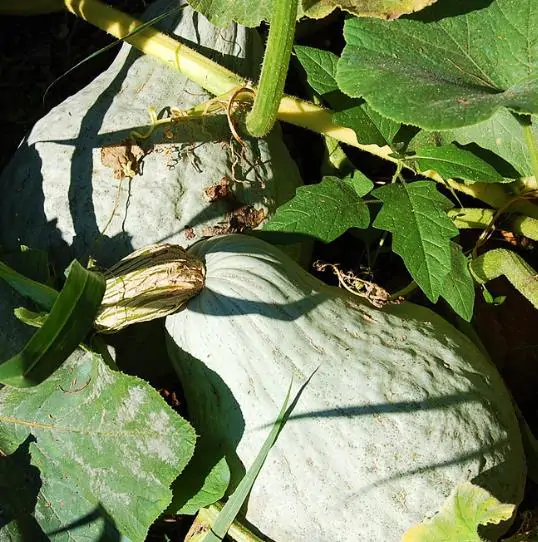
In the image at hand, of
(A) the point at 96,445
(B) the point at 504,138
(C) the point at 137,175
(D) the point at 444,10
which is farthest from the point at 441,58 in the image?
(A) the point at 96,445

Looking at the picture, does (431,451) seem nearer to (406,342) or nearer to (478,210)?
(406,342)

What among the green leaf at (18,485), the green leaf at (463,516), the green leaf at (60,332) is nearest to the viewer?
the green leaf at (60,332)

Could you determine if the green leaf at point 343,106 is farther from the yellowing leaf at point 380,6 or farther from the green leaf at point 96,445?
the green leaf at point 96,445

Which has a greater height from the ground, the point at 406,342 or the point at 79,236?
the point at 79,236

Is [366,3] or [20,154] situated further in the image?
[20,154]

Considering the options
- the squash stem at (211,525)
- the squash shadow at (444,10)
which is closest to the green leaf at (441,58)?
the squash shadow at (444,10)

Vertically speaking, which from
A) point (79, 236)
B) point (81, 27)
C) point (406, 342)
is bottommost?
point (406, 342)

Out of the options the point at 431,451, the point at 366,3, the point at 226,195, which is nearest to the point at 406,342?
the point at 431,451
